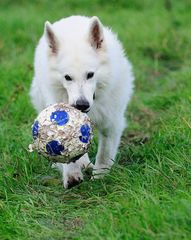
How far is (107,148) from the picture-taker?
→ 5488mm

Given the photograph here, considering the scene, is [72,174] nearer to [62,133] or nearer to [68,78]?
[62,133]

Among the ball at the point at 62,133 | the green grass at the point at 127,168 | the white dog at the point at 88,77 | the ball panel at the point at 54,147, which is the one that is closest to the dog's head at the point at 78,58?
the white dog at the point at 88,77

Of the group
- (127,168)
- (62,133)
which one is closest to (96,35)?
(62,133)

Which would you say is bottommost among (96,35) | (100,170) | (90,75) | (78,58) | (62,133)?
(100,170)

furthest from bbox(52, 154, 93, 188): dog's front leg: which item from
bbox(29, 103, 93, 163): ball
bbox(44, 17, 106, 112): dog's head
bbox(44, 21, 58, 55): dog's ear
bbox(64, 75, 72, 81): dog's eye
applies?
bbox(44, 21, 58, 55): dog's ear

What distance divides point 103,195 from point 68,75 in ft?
3.20

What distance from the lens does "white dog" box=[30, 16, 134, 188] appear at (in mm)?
4887

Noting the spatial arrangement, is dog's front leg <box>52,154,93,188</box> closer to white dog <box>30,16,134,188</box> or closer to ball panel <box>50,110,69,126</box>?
white dog <box>30,16,134,188</box>

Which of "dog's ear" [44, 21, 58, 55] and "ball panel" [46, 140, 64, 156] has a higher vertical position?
"dog's ear" [44, 21, 58, 55]

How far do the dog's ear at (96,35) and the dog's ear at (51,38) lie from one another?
291mm

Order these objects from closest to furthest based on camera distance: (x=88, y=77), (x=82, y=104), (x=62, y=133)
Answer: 1. (x=62, y=133)
2. (x=82, y=104)
3. (x=88, y=77)

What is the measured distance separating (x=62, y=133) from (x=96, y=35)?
977mm

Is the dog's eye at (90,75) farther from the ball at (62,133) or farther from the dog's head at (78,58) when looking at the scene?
the ball at (62,133)

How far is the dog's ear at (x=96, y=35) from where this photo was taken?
5.03m
